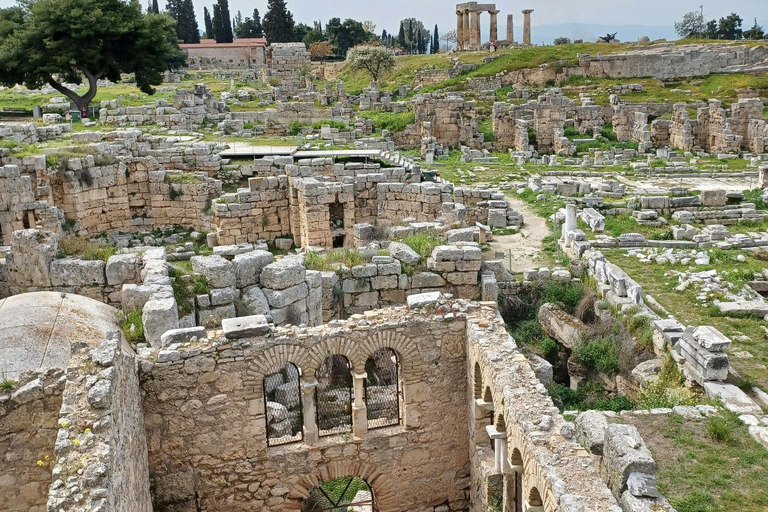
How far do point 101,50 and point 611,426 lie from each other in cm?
3253

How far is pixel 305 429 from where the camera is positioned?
9.91m

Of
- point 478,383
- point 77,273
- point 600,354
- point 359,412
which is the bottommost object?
point 600,354

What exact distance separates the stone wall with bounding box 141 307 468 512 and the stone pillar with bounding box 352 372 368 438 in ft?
0.09

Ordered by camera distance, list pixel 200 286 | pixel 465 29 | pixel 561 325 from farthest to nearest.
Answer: pixel 465 29 → pixel 561 325 → pixel 200 286

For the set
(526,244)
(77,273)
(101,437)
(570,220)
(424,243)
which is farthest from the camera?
(526,244)

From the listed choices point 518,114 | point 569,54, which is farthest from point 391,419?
point 569,54

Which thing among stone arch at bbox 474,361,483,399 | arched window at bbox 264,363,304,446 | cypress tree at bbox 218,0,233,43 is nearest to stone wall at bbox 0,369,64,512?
arched window at bbox 264,363,304,446

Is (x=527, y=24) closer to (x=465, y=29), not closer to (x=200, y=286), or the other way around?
(x=465, y=29)

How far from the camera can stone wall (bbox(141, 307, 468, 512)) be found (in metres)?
9.20

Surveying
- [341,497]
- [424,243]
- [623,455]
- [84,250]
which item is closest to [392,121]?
[424,243]

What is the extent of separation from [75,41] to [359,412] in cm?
2943

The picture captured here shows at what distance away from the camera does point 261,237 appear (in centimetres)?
1950

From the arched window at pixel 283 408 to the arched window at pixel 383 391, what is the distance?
3.45 feet

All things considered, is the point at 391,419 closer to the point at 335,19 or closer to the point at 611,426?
the point at 611,426
